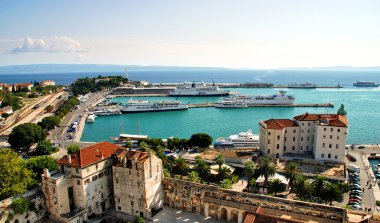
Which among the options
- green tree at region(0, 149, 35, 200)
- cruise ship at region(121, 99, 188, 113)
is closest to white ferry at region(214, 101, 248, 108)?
cruise ship at region(121, 99, 188, 113)

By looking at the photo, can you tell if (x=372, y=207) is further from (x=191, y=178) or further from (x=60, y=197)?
(x=60, y=197)

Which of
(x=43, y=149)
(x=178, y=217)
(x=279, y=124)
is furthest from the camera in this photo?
(x=43, y=149)

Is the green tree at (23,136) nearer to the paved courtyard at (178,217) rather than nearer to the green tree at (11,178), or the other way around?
the green tree at (11,178)

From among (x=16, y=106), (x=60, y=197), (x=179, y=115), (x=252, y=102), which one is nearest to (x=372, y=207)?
(x=60, y=197)

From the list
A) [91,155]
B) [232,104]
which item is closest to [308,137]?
[91,155]

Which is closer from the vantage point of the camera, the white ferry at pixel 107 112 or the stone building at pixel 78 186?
the stone building at pixel 78 186

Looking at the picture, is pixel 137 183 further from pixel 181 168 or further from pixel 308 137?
pixel 308 137

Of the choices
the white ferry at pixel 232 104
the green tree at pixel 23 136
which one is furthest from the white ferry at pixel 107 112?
the green tree at pixel 23 136
